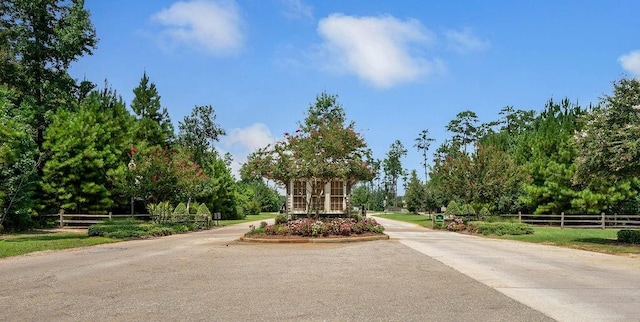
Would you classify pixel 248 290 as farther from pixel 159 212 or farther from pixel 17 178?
pixel 159 212

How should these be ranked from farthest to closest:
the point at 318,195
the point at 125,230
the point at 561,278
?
the point at 318,195
the point at 125,230
the point at 561,278

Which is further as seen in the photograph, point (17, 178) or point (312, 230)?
point (17, 178)

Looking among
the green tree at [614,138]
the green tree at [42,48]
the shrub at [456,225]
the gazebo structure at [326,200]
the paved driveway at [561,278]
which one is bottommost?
the shrub at [456,225]

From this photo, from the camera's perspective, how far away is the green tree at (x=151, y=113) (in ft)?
152

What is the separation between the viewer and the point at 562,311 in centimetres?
682

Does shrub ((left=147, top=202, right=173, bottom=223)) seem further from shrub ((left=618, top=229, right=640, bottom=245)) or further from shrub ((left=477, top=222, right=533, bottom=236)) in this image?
shrub ((left=618, top=229, right=640, bottom=245))

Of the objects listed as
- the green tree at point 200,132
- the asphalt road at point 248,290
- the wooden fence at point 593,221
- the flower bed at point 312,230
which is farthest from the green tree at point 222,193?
the asphalt road at point 248,290

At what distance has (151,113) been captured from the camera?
158ft

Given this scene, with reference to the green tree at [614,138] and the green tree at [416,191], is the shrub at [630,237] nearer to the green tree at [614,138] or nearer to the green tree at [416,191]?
the green tree at [614,138]

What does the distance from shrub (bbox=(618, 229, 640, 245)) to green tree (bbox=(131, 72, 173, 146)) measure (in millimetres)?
39093

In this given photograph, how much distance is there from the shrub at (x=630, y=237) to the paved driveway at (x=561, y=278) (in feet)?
12.8

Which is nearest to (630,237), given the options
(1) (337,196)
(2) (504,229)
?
(2) (504,229)

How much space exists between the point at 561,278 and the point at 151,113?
44477 mm

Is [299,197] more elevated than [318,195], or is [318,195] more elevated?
[318,195]
